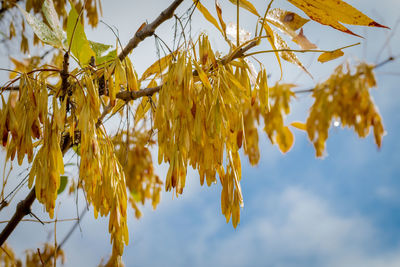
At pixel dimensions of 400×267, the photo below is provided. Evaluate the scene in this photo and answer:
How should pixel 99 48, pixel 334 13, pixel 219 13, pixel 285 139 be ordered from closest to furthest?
pixel 334 13
pixel 219 13
pixel 99 48
pixel 285 139

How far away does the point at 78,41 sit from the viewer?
0.72m

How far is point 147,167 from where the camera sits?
1.77 meters

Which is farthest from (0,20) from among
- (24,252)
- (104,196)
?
Answer: (104,196)

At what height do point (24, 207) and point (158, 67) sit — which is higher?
point (158, 67)

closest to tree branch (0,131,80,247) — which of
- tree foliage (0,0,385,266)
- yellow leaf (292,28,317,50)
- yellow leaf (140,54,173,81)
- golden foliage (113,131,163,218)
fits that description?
tree foliage (0,0,385,266)

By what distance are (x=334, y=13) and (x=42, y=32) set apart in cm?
51

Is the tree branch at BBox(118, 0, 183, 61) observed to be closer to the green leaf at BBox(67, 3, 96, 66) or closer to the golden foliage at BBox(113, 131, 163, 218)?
the green leaf at BBox(67, 3, 96, 66)

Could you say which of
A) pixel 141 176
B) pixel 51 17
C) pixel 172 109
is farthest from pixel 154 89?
pixel 141 176

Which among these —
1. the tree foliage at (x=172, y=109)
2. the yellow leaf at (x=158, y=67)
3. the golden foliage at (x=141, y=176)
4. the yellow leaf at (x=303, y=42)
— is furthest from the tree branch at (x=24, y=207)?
the golden foliage at (x=141, y=176)

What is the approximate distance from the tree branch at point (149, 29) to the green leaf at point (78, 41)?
0.10 metres

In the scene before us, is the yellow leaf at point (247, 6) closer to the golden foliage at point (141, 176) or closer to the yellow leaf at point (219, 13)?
the yellow leaf at point (219, 13)

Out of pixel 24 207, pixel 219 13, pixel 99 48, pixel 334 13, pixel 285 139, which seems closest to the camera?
pixel 334 13

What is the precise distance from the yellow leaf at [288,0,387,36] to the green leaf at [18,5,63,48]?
1.45ft

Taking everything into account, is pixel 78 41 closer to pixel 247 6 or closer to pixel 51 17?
pixel 51 17
